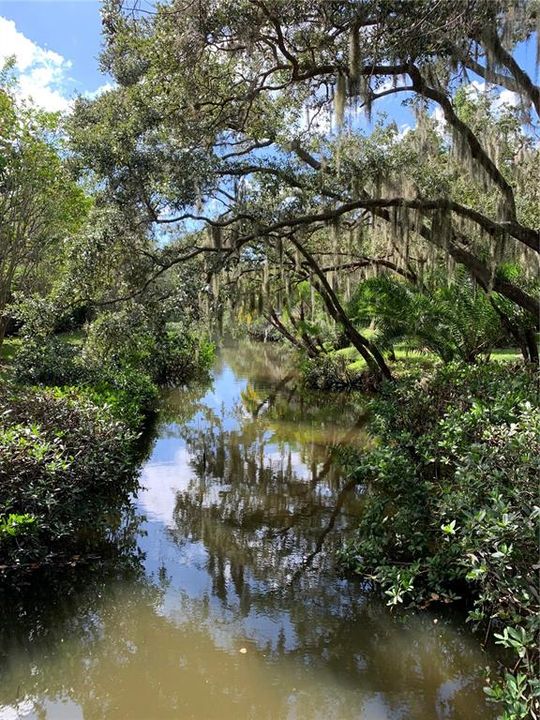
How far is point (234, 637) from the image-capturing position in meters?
3.94

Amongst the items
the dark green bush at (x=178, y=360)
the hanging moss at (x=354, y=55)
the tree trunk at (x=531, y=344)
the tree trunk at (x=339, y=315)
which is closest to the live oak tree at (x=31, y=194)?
the dark green bush at (x=178, y=360)

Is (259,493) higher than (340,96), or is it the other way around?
(340,96)

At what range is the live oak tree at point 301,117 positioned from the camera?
598 cm

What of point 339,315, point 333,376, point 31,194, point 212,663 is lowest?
point 212,663

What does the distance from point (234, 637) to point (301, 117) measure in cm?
835

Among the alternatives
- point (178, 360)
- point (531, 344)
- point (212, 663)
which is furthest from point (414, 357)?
point (212, 663)

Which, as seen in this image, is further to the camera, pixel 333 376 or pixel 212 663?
pixel 333 376

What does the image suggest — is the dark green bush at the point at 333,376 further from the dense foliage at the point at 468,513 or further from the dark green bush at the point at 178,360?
the dense foliage at the point at 468,513

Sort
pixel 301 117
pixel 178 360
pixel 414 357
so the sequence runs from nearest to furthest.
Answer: pixel 301 117 → pixel 414 357 → pixel 178 360

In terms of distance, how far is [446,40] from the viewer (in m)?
5.73

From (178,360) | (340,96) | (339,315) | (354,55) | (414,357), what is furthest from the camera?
(178,360)

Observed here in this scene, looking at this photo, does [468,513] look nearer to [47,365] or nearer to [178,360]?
[47,365]

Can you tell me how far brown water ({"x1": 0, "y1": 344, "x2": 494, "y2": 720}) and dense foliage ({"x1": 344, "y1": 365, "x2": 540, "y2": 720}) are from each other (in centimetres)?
32

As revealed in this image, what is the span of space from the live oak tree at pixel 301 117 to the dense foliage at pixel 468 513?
2873 millimetres
